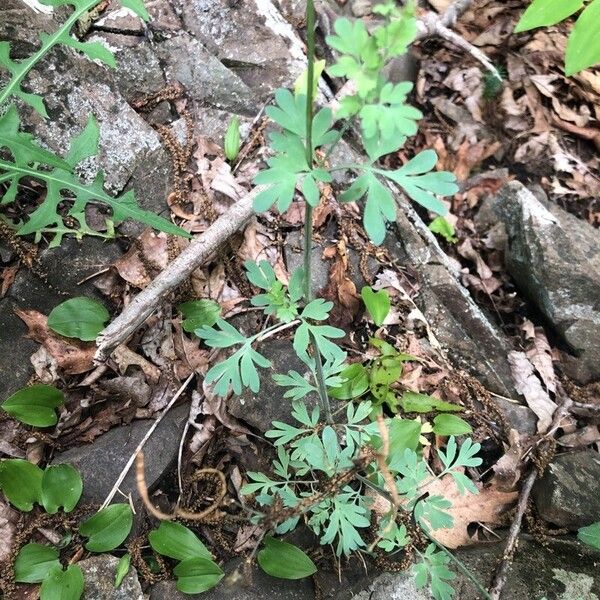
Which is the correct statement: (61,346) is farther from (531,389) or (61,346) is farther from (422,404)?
(531,389)

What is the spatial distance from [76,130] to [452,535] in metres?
2.67

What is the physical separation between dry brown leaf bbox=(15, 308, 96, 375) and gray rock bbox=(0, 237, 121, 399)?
0.12 feet

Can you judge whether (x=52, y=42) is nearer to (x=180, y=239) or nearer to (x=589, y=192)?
(x=180, y=239)

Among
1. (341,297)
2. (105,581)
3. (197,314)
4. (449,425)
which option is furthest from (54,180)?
(449,425)

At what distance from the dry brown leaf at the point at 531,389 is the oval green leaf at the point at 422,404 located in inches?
22.2

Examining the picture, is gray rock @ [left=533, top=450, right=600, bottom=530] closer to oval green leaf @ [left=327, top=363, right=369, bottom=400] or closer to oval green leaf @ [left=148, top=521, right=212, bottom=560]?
oval green leaf @ [left=327, top=363, right=369, bottom=400]

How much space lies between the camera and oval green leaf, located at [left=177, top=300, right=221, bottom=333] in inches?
99.2

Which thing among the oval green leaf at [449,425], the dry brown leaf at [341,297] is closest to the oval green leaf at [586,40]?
the dry brown leaf at [341,297]

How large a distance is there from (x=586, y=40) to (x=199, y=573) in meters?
2.64

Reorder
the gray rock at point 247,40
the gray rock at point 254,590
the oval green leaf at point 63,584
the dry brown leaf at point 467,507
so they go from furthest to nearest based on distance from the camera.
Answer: the gray rock at point 247,40
the dry brown leaf at point 467,507
the gray rock at point 254,590
the oval green leaf at point 63,584

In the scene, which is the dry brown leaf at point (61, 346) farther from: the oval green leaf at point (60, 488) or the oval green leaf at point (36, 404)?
the oval green leaf at point (60, 488)

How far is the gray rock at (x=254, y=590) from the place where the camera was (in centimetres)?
213

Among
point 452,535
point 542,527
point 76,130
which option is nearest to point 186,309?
point 76,130

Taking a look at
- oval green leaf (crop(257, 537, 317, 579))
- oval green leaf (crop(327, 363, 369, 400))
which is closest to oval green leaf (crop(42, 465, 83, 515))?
oval green leaf (crop(257, 537, 317, 579))
